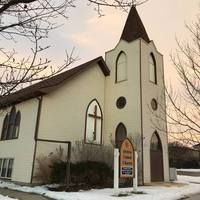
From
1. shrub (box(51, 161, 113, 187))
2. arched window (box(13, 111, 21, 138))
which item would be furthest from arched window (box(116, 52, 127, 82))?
shrub (box(51, 161, 113, 187))

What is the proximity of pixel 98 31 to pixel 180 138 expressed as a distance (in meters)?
Result: 4.30

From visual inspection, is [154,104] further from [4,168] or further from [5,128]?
[4,168]

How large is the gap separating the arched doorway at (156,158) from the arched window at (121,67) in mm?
4833

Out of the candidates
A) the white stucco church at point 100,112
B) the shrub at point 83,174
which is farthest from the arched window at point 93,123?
the shrub at point 83,174

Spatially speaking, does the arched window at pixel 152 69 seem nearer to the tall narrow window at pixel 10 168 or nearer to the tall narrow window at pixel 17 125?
the tall narrow window at pixel 17 125

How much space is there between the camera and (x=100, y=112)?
20.2 metres

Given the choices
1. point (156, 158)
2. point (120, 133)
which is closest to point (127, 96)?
point (120, 133)

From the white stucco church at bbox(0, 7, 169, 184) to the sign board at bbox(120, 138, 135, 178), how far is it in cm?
289

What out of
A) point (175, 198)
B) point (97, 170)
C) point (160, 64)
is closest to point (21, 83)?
point (175, 198)

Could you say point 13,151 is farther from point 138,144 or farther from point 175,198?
point 175,198

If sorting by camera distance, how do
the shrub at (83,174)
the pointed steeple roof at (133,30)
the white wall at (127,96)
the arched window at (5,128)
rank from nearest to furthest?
1. the shrub at (83,174)
2. the white wall at (127,96)
3. the arched window at (5,128)
4. the pointed steeple roof at (133,30)

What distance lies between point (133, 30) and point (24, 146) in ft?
41.7

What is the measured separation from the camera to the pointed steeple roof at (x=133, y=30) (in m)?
22.0

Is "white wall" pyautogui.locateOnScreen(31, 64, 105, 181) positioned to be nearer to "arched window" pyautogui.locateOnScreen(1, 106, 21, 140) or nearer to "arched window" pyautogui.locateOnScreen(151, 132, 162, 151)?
"arched window" pyautogui.locateOnScreen(1, 106, 21, 140)
